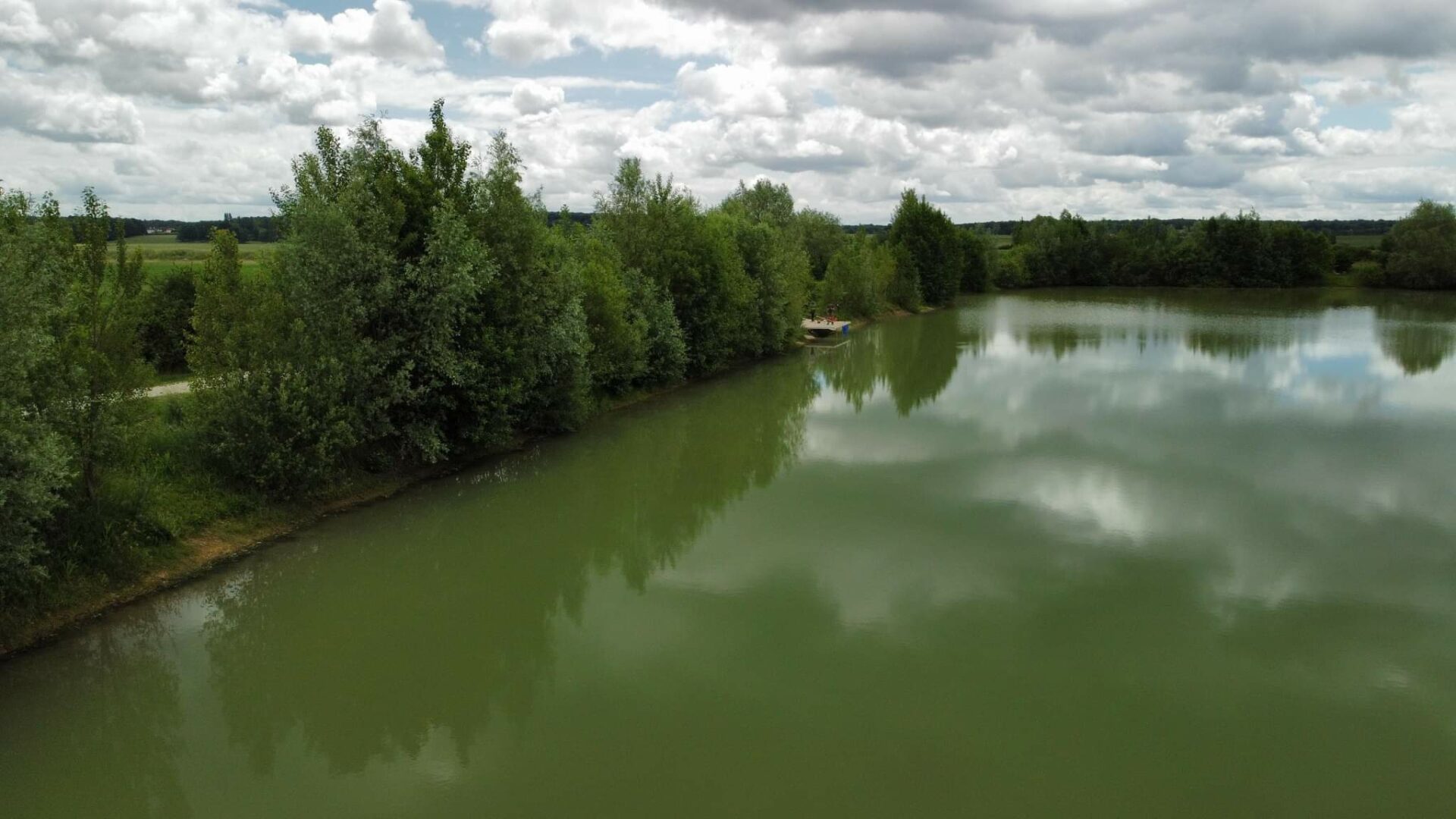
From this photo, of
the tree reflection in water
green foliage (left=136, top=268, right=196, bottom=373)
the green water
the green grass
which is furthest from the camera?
green foliage (left=136, top=268, right=196, bottom=373)

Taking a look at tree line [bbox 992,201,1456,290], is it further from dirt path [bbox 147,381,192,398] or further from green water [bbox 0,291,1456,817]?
dirt path [bbox 147,381,192,398]

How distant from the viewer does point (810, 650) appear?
11.4 meters

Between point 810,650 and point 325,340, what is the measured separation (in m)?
11.5

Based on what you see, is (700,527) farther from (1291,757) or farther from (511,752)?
(1291,757)

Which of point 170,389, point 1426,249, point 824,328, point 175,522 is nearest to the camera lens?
point 175,522

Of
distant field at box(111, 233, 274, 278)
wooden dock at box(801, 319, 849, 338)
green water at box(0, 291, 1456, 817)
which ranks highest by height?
distant field at box(111, 233, 274, 278)

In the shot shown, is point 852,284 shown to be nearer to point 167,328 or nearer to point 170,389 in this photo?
point 167,328

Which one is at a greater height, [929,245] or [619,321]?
[929,245]

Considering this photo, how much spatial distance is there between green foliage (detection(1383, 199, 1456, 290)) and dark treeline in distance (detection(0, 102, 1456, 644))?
241 feet

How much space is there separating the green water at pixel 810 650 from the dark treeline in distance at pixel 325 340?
1.34 metres

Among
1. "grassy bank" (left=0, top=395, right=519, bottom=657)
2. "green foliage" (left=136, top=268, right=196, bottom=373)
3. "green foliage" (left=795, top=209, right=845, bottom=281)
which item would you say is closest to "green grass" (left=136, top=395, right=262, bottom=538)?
"grassy bank" (left=0, top=395, right=519, bottom=657)

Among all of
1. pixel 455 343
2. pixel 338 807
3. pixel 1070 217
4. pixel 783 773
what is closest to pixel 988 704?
pixel 783 773

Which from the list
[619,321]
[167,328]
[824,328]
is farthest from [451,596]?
[824,328]

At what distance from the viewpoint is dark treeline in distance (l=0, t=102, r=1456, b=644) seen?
11.8 m
